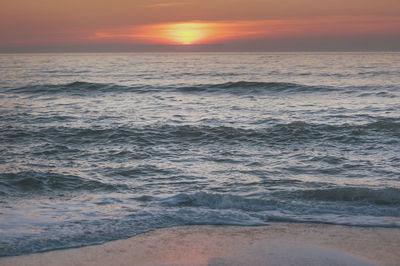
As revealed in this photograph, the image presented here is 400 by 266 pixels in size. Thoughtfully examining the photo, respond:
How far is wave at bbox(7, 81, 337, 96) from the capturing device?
26.3m

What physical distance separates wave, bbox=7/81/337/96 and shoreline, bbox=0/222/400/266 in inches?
833

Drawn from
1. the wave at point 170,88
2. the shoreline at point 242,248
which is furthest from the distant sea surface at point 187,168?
the wave at point 170,88

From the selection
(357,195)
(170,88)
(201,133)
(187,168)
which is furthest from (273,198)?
(170,88)

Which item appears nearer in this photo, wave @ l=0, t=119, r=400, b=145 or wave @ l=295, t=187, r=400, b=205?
wave @ l=295, t=187, r=400, b=205

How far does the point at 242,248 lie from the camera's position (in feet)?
14.7

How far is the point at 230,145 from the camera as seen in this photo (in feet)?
37.2

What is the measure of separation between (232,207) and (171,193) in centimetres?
127

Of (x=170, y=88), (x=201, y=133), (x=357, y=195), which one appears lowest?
(x=357, y=195)

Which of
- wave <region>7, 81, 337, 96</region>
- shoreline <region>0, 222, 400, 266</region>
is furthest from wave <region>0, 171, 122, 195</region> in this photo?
wave <region>7, 81, 337, 96</region>

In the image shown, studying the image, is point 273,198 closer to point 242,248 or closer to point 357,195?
point 357,195

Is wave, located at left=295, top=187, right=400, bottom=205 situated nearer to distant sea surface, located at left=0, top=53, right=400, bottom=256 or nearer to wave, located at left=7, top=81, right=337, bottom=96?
distant sea surface, located at left=0, top=53, right=400, bottom=256

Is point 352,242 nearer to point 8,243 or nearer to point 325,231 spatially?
point 325,231

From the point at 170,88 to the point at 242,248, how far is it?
24969 mm

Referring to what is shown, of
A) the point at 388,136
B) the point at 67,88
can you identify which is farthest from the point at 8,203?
the point at 67,88
